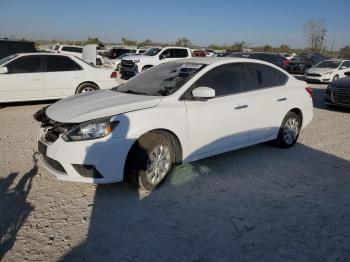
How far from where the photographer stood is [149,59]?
59.6ft

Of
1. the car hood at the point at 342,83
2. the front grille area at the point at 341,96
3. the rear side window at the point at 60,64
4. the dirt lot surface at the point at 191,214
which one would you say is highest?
the rear side window at the point at 60,64

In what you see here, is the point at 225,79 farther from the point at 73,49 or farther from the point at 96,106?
the point at 73,49

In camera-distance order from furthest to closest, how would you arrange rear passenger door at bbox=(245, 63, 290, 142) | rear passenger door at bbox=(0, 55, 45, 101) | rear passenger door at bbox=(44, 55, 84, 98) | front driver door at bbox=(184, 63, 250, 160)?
1. rear passenger door at bbox=(44, 55, 84, 98)
2. rear passenger door at bbox=(0, 55, 45, 101)
3. rear passenger door at bbox=(245, 63, 290, 142)
4. front driver door at bbox=(184, 63, 250, 160)

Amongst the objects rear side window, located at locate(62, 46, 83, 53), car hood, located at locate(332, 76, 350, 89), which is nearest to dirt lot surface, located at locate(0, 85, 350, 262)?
car hood, located at locate(332, 76, 350, 89)

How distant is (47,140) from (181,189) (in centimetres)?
175

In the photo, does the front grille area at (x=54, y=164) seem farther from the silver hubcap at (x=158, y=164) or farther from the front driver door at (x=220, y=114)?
the front driver door at (x=220, y=114)

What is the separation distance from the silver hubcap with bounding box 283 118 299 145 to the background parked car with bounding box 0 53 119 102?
5.80m

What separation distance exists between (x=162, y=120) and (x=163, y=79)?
3.52 feet

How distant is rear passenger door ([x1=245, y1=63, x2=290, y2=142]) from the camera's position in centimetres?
527

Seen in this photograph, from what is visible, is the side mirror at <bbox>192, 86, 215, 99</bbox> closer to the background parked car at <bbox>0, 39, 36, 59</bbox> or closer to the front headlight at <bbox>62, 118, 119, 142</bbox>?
the front headlight at <bbox>62, 118, 119, 142</bbox>

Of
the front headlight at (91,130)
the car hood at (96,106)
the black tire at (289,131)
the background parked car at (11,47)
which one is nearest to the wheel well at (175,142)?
the car hood at (96,106)

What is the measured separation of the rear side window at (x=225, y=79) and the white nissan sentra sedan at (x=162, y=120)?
0.05 feet

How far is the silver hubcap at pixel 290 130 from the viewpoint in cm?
601

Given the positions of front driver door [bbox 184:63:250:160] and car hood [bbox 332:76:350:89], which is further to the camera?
car hood [bbox 332:76:350:89]
